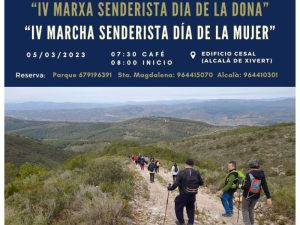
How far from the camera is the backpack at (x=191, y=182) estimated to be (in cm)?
866

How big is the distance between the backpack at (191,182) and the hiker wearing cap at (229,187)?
1647mm

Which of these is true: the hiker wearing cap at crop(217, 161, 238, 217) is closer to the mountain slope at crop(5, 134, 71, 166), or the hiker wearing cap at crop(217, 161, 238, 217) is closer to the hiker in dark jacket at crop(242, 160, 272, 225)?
the hiker in dark jacket at crop(242, 160, 272, 225)

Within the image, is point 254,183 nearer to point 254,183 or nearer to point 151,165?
point 254,183

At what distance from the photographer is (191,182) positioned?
8656mm

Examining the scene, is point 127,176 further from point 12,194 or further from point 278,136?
point 278,136

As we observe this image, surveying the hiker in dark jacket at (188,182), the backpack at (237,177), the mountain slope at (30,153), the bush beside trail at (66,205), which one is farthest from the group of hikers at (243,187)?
the mountain slope at (30,153)

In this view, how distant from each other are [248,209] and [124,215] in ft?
10.0

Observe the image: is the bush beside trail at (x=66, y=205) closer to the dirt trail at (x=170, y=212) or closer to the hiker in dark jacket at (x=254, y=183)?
the dirt trail at (x=170, y=212)

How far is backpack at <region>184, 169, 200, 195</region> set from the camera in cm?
866

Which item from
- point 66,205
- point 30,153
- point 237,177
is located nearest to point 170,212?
point 237,177

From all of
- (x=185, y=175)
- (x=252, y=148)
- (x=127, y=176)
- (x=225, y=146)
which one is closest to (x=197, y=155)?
(x=225, y=146)

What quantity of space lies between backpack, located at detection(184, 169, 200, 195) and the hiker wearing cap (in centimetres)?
165

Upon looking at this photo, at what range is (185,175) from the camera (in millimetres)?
8703

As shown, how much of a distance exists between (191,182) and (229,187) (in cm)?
213
